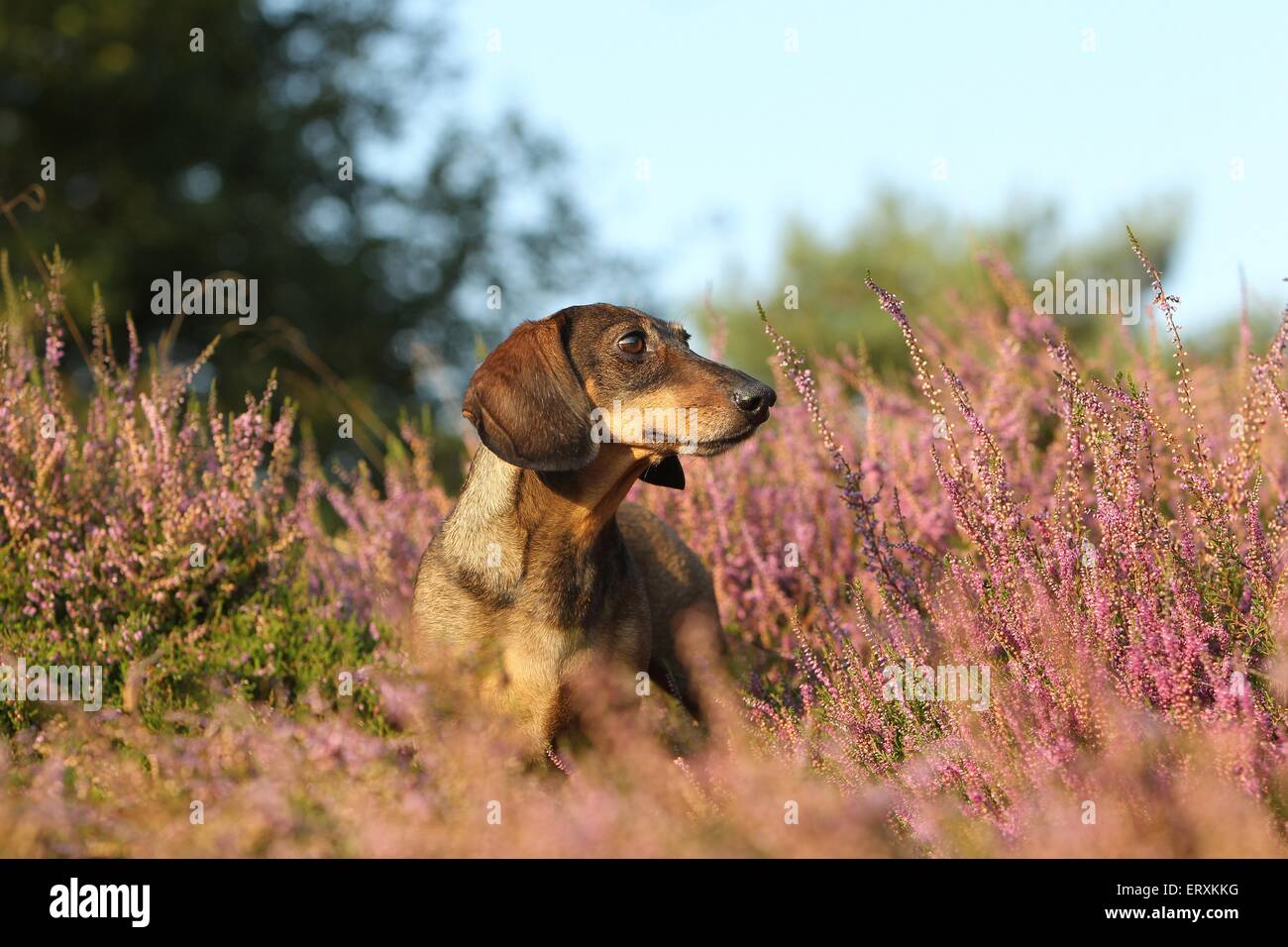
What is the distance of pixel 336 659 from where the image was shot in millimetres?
4590

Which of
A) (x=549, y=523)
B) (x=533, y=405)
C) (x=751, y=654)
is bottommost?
(x=751, y=654)

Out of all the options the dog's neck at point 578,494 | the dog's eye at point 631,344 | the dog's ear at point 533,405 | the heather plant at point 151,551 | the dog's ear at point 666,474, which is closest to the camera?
the dog's ear at point 533,405

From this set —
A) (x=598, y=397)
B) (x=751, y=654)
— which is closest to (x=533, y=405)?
(x=598, y=397)

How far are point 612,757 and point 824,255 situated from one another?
951 inches

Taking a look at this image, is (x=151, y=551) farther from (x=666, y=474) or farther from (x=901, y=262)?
(x=901, y=262)

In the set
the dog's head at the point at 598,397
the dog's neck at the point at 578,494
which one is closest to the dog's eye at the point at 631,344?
the dog's head at the point at 598,397

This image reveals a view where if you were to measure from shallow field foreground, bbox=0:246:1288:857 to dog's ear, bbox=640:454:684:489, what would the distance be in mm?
633

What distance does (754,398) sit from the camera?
3.49 metres

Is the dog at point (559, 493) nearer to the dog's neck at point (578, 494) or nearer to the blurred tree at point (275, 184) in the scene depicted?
the dog's neck at point (578, 494)

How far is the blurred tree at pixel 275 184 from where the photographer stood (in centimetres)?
1644

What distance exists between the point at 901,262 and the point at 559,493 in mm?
22363

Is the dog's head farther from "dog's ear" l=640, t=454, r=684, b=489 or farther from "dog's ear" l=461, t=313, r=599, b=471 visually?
"dog's ear" l=640, t=454, r=684, b=489

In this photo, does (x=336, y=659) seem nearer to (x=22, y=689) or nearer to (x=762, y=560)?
(x=22, y=689)

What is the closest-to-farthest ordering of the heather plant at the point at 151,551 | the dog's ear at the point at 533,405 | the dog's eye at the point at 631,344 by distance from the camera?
the dog's ear at the point at 533,405 → the dog's eye at the point at 631,344 → the heather plant at the point at 151,551
